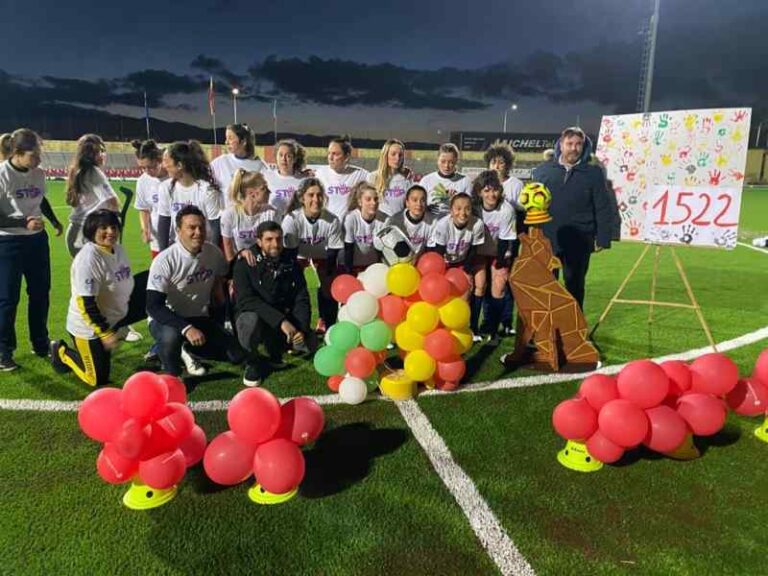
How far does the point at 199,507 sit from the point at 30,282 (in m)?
3.24

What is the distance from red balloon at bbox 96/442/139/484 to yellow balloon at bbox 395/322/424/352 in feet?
6.75

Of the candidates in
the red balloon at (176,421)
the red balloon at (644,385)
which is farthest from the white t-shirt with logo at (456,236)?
the red balloon at (176,421)

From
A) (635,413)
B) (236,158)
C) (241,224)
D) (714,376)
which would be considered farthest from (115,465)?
(236,158)

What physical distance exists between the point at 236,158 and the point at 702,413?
4.95m

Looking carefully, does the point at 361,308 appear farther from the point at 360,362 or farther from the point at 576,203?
the point at 576,203

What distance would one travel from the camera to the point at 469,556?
2434mm

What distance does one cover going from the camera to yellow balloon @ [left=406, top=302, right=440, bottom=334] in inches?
158

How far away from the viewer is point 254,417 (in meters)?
2.68

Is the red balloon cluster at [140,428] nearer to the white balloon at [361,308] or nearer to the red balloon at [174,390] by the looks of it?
the red balloon at [174,390]

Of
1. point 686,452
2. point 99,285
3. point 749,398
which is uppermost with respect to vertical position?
point 99,285

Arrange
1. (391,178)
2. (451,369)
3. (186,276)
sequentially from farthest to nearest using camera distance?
(391,178), (186,276), (451,369)

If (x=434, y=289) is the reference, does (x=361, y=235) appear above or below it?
above

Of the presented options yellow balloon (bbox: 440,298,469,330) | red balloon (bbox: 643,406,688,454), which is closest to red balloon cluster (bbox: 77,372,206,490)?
yellow balloon (bbox: 440,298,469,330)

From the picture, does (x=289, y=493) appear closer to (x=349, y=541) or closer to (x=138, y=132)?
(x=349, y=541)
